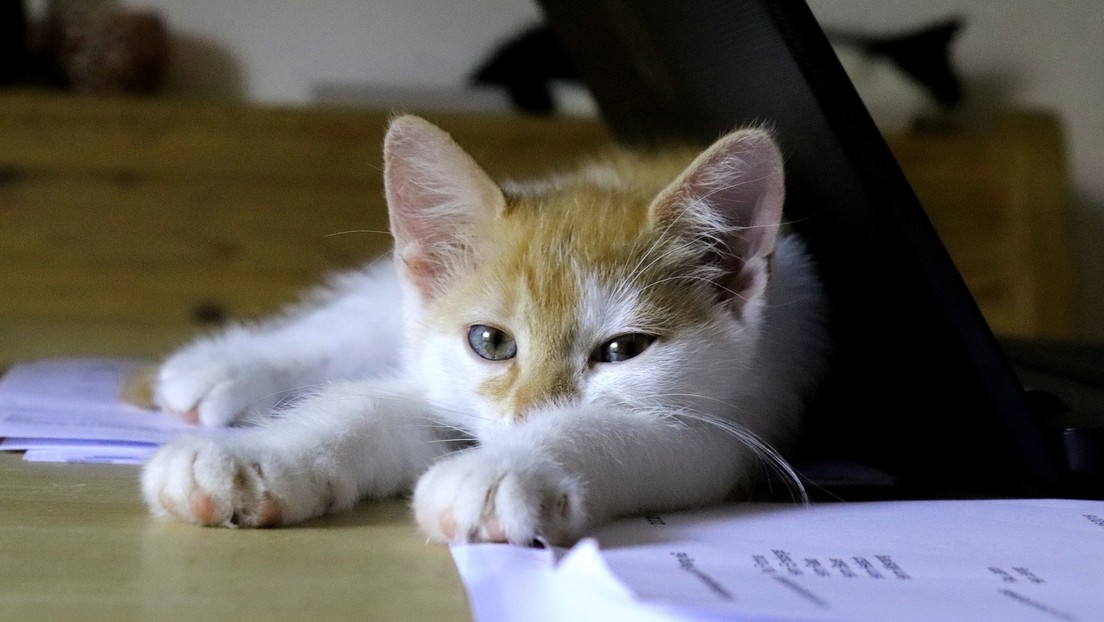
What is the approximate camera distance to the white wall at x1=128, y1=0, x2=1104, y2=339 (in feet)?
9.29

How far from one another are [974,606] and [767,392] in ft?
1.51

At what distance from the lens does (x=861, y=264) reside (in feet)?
3.42

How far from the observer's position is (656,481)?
0.88 m

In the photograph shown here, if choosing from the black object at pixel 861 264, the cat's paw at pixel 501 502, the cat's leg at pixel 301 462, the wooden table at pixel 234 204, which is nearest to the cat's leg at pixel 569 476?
the cat's paw at pixel 501 502

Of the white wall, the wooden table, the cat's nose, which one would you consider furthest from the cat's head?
the white wall

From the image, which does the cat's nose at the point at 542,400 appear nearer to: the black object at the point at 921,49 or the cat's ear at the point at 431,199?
the cat's ear at the point at 431,199

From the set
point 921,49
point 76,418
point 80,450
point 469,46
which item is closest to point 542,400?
point 80,450

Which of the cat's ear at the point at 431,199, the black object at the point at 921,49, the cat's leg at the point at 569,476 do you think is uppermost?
the black object at the point at 921,49

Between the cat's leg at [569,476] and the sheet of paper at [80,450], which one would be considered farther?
→ the sheet of paper at [80,450]

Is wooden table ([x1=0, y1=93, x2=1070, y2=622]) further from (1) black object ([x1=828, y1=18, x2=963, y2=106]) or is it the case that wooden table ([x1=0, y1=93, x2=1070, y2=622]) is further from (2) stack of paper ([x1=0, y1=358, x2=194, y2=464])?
(2) stack of paper ([x1=0, y1=358, x2=194, y2=464])

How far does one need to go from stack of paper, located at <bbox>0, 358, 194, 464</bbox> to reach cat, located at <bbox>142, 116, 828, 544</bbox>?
0.09 m

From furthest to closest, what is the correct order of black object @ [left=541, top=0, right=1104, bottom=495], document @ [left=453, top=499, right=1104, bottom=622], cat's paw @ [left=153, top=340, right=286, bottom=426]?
cat's paw @ [left=153, top=340, right=286, bottom=426] < black object @ [left=541, top=0, right=1104, bottom=495] < document @ [left=453, top=499, right=1104, bottom=622]

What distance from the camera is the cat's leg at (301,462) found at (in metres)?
0.80

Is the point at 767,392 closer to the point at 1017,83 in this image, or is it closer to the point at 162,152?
the point at 162,152
